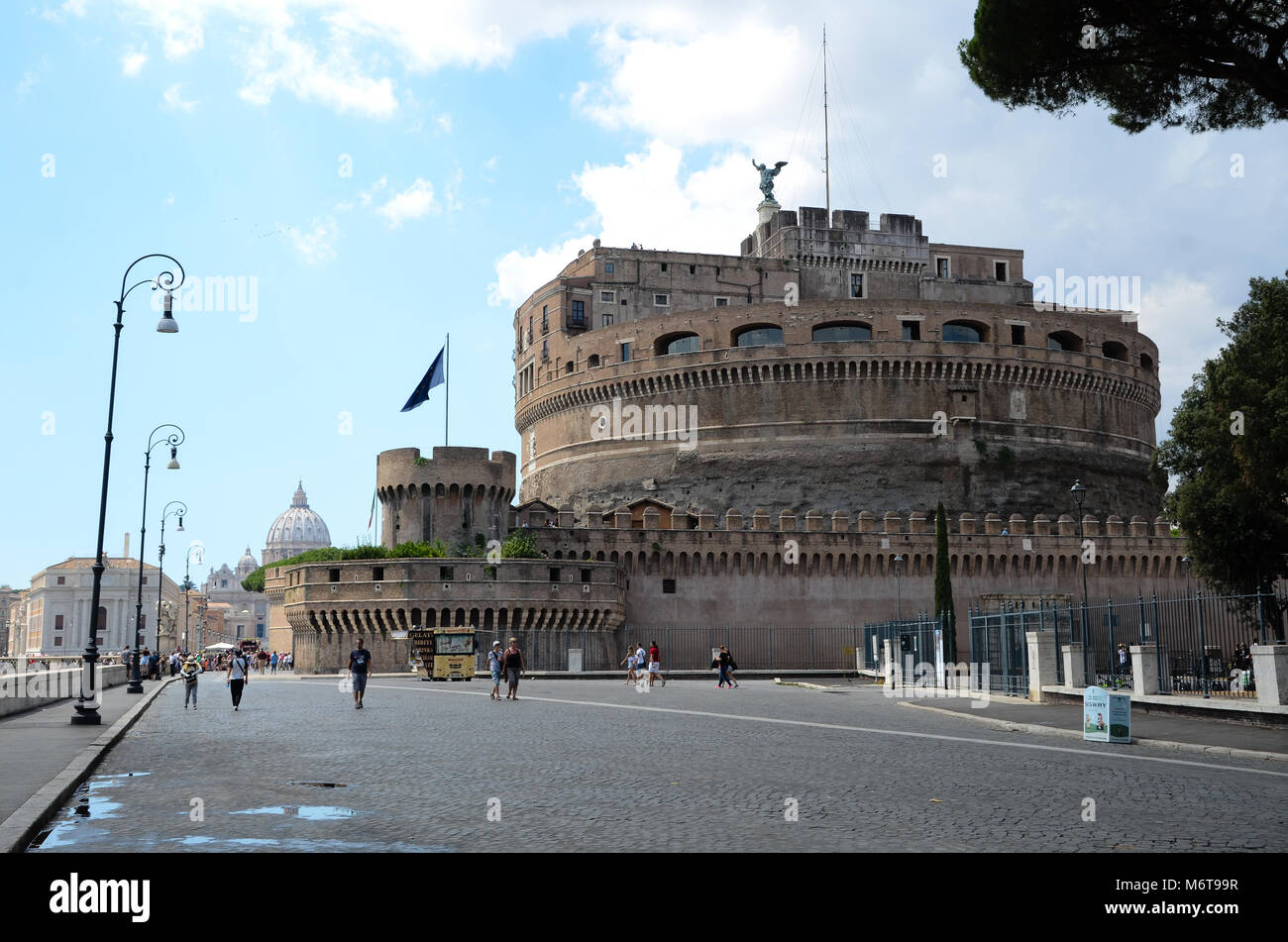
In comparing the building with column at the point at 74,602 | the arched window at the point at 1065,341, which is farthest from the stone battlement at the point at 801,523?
the building with column at the point at 74,602

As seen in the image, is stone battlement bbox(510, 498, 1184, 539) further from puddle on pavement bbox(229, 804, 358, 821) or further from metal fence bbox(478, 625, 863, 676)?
puddle on pavement bbox(229, 804, 358, 821)

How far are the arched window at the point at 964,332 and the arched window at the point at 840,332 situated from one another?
14.1 feet

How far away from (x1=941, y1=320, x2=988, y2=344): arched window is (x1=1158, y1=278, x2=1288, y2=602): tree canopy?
93.9ft

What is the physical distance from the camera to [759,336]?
63.6m

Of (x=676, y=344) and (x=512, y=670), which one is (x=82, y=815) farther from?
(x=676, y=344)

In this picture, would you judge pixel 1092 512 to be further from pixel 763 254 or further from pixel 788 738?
pixel 788 738

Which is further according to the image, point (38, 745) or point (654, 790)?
point (38, 745)

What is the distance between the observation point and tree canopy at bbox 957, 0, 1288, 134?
16859 mm

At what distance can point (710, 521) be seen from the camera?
169 ft

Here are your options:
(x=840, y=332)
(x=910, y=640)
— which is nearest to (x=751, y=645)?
(x=910, y=640)

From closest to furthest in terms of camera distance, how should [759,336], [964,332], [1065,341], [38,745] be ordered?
[38,745] < [759,336] < [964,332] < [1065,341]

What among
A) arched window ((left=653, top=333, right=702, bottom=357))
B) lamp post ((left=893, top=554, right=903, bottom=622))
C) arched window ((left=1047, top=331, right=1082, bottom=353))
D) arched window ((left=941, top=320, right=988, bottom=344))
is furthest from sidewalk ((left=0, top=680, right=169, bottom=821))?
arched window ((left=1047, top=331, right=1082, bottom=353))

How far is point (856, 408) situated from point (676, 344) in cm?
1043
